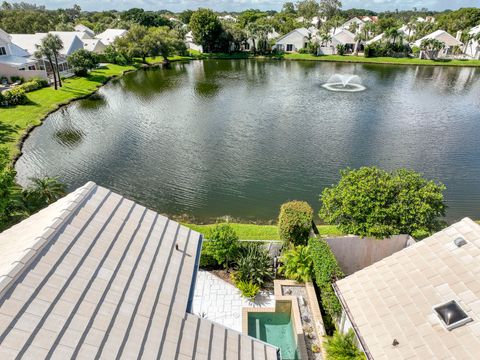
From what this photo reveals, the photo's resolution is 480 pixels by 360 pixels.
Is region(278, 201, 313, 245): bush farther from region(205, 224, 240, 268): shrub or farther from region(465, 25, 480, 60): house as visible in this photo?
region(465, 25, 480, 60): house

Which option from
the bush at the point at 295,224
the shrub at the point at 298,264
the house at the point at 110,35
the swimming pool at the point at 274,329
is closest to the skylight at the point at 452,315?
the swimming pool at the point at 274,329

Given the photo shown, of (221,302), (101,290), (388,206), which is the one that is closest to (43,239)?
(101,290)

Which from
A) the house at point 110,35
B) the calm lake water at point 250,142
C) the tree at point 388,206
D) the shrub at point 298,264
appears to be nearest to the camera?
the shrub at point 298,264

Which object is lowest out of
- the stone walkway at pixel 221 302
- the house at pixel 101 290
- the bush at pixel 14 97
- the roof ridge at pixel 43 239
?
the stone walkway at pixel 221 302

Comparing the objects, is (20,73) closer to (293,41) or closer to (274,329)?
(274,329)

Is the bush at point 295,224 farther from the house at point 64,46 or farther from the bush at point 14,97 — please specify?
the house at point 64,46
